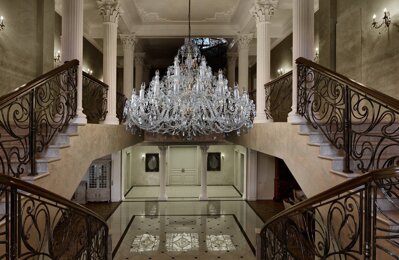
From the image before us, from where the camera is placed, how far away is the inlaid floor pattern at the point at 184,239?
8.20 m

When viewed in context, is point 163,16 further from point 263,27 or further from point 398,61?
point 398,61

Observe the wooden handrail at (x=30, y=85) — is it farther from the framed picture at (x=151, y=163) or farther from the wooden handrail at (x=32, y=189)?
the framed picture at (x=151, y=163)

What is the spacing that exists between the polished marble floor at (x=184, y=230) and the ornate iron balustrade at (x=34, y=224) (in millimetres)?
4092

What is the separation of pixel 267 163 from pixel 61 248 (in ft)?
39.5

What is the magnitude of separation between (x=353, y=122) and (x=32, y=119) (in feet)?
13.1

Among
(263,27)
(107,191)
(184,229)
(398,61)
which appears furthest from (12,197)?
(107,191)

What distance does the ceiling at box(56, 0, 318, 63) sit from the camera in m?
10.4

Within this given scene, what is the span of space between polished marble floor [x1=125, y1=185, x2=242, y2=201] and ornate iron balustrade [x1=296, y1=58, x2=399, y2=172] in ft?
35.1

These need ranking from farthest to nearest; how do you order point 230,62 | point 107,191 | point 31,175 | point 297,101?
point 230,62
point 107,191
point 297,101
point 31,175

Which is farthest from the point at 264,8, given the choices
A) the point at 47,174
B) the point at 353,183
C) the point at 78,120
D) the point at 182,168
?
the point at 182,168

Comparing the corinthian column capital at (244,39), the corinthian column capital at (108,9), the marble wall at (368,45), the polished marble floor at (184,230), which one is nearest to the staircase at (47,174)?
the corinthian column capital at (108,9)

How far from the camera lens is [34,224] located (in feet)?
9.10

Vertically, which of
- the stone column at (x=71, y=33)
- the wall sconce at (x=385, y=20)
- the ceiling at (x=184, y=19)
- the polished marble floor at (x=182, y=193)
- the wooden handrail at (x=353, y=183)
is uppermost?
the ceiling at (x=184, y=19)

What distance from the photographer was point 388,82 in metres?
6.57
